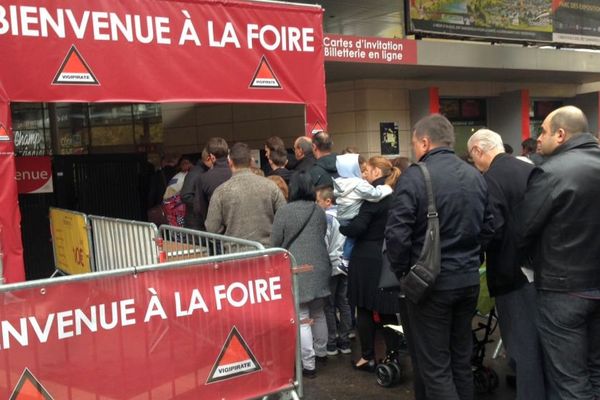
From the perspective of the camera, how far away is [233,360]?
124 inches

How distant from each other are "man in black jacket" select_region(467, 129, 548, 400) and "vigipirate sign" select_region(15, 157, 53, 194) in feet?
18.1

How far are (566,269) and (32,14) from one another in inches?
166

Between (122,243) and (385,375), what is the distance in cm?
244

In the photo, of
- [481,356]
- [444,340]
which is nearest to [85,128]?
[481,356]

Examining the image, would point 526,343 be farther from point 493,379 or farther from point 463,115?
point 463,115

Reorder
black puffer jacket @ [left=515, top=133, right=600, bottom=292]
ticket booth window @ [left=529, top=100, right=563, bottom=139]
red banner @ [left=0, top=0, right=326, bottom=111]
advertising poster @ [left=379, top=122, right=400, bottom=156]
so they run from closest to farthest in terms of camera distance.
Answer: black puffer jacket @ [left=515, top=133, right=600, bottom=292]
red banner @ [left=0, top=0, right=326, bottom=111]
advertising poster @ [left=379, top=122, right=400, bottom=156]
ticket booth window @ [left=529, top=100, right=563, bottom=139]

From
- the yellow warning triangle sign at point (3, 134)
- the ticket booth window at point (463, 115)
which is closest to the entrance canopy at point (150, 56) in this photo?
the yellow warning triangle sign at point (3, 134)

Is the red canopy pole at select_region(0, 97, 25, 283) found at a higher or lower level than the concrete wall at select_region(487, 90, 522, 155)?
lower

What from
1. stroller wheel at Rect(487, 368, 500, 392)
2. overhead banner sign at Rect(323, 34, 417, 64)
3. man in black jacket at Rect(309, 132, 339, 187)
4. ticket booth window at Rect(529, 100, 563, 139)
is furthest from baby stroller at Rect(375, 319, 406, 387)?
ticket booth window at Rect(529, 100, 563, 139)

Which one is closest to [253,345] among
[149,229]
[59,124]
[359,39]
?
[149,229]

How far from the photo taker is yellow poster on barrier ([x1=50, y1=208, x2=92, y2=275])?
5547 mm

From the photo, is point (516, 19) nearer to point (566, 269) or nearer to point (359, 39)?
point (359, 39)

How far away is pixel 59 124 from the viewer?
11797 mm

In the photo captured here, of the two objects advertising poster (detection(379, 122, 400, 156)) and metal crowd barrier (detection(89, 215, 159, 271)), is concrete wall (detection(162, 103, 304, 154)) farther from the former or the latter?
metal crowd barrier (detection(89, 215, 159, 271))
